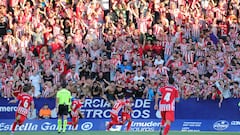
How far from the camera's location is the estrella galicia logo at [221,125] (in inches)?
981

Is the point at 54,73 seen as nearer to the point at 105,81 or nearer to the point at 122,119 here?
the point at 105,81

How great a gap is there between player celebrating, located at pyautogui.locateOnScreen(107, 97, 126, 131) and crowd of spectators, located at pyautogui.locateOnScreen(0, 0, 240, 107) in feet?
1.78

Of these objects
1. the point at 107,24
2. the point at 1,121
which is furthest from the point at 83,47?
the point at 1,121

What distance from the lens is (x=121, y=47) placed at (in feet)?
93.4

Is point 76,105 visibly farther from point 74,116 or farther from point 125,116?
point 125,116

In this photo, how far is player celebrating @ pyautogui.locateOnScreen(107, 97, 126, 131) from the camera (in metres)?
24.5

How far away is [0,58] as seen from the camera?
2844 cm

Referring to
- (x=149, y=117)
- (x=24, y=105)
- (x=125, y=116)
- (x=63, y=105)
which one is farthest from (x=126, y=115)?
(x=24, y=105)

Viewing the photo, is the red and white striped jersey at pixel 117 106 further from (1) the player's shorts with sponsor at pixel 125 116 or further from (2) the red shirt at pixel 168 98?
(2) the red shirt at pixel 168 98

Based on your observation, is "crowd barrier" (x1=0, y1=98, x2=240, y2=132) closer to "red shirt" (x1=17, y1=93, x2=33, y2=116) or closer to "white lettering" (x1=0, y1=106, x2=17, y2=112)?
"white lettering" (x1=0, y1=106, x2=17, y2=112)

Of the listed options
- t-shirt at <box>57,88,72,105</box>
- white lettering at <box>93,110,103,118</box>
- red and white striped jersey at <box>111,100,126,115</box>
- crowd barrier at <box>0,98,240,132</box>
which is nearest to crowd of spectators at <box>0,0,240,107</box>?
crowd barrier at <box>0,98,240,132</box>

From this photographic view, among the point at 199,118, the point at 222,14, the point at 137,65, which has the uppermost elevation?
the point at 222,14

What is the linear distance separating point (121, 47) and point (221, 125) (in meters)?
6.02

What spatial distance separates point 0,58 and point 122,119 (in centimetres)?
679
